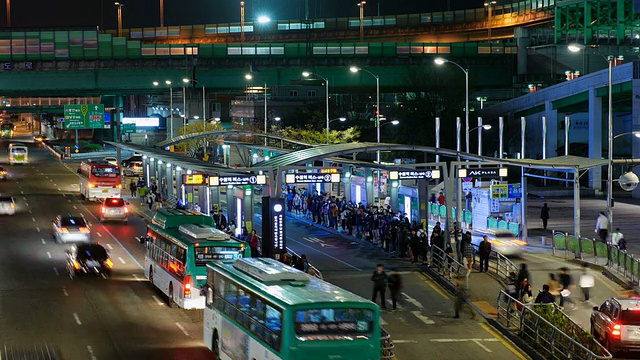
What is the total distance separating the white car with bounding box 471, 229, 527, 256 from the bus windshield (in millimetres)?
22363

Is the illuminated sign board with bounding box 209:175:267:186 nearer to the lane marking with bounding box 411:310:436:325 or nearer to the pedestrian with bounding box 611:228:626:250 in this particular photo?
the lane marking with bounding box 411:310:436:325

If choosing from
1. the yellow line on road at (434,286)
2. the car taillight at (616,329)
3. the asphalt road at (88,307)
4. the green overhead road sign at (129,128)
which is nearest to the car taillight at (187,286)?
the asphalt road at (88,307)

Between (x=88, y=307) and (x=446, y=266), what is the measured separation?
12457 millimetres

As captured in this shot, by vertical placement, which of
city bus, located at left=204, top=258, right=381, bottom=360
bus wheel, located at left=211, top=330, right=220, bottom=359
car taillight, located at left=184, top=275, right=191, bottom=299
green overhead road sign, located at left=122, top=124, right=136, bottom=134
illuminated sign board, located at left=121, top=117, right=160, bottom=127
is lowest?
bus wheel, located at left=211, top=330, right=220, bottom=359

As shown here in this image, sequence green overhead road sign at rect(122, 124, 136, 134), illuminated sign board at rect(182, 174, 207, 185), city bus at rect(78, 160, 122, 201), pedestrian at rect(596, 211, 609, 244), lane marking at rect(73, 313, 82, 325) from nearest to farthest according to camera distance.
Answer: lane marking at rect(73, 313, 82, 325)
illuminated sign board at rect(182, 174, 207, 185)
pedestrian at rect(596, 211, 609, 244)
city bus at rect(78, 160, 122, 201)
green overhead road sign at rect(122, 124, 136, 134)

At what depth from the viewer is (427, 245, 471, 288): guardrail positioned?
3372 cm

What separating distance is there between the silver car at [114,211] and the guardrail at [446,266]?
912 inches

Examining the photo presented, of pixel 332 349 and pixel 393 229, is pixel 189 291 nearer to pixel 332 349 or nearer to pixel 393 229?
pixel 332 349

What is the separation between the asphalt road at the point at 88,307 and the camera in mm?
24297

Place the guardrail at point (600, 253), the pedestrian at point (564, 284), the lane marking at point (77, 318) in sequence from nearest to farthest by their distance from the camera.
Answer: the lane marking at point (77, 318) < the pedestrian at point (564, 284) < the guardrail at point (600, 253)

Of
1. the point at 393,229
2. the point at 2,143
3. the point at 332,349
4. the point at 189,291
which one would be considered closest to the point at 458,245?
the point at 393,229

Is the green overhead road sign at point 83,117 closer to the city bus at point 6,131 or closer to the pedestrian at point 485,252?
the city bus at point 6,131

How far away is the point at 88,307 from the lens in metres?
29.7

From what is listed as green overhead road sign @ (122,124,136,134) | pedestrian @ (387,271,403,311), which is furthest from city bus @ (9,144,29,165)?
pedestrian @ (387,271,403,311)
